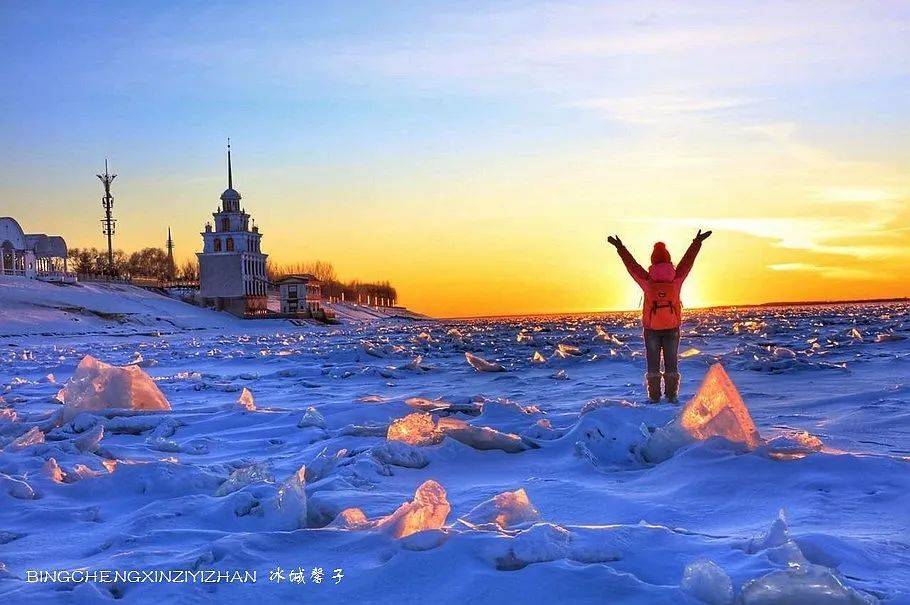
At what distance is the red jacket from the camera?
941 cm

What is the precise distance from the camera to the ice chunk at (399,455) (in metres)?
5.83

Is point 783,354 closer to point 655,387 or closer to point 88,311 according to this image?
point 655,387

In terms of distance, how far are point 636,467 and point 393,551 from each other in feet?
8.52

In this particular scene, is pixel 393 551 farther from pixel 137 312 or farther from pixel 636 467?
pixel 137 312

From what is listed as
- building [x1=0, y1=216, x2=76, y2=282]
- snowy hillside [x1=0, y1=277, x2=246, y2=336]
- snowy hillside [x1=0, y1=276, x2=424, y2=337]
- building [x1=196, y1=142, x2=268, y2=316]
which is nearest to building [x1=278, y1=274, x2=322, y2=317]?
building [x1=196, y1=142, x2=268, y2=316]

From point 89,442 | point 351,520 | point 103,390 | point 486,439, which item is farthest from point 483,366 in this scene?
point 351,520

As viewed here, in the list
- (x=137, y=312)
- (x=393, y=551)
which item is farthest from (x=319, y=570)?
(x=137, y=312)

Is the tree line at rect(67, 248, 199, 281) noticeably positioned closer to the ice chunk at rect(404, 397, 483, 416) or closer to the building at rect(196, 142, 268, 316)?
the building at rect(196, 142, 268, 316)

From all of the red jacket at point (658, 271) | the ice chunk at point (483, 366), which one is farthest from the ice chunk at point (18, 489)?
the ice chunk at point (483, 366)

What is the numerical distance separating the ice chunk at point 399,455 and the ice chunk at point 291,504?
1.52m

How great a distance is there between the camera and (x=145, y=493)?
511 cm

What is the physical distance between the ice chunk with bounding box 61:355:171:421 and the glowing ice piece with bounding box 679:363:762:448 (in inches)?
235

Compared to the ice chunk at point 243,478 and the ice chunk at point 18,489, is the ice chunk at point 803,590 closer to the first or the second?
the ice chunk at point 243,478

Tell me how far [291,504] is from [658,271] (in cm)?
631
